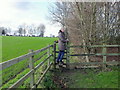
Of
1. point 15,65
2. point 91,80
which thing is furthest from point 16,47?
point 91,80

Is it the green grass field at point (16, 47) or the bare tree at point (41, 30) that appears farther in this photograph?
the bare tree at point (41, 30)

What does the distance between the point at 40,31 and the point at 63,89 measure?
361ft

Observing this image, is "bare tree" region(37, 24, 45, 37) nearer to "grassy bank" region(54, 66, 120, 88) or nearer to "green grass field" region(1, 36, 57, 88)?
"green grass field" region(1, 36, 57, 88)

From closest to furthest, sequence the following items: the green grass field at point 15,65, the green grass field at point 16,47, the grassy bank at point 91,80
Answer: the grassy bank at point 91,80, the green grass field at point 15,65, the green grass field at point 16,47

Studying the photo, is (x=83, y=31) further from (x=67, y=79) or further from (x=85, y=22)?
(x=67, y=79)

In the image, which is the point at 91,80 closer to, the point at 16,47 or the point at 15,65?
the point at 15,65

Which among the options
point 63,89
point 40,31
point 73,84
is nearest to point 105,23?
point 73,84

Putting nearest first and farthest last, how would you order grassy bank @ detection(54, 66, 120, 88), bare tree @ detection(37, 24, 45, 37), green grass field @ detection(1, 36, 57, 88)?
grassy bank @ detection(54, 66, 120, 88), green grass field @ detection(1, 36, 57, 88), bare tree @ detection(37, 24, 45, 37)

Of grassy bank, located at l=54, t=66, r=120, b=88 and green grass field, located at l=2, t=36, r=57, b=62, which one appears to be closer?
grassy bank, located at l=54, t=66, r=120, b=88

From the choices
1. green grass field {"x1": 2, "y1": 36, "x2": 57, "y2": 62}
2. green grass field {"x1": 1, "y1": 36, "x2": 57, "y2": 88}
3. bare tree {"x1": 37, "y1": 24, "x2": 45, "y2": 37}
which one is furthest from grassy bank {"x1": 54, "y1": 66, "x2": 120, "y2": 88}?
bare tree {"x1": 37, "y1": 24, "x2": 45, "y2": 37}

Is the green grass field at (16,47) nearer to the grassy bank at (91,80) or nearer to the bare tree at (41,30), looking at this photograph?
the grassy bank at (91,80)

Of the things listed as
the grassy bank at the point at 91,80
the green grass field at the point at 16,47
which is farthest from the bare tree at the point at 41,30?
the grassy bank at the point at 91,80

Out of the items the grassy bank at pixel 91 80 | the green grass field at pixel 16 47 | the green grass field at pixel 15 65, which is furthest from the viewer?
the green grass field at pixel 16 47

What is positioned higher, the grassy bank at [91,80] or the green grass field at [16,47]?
the green grass field at [16,47]
